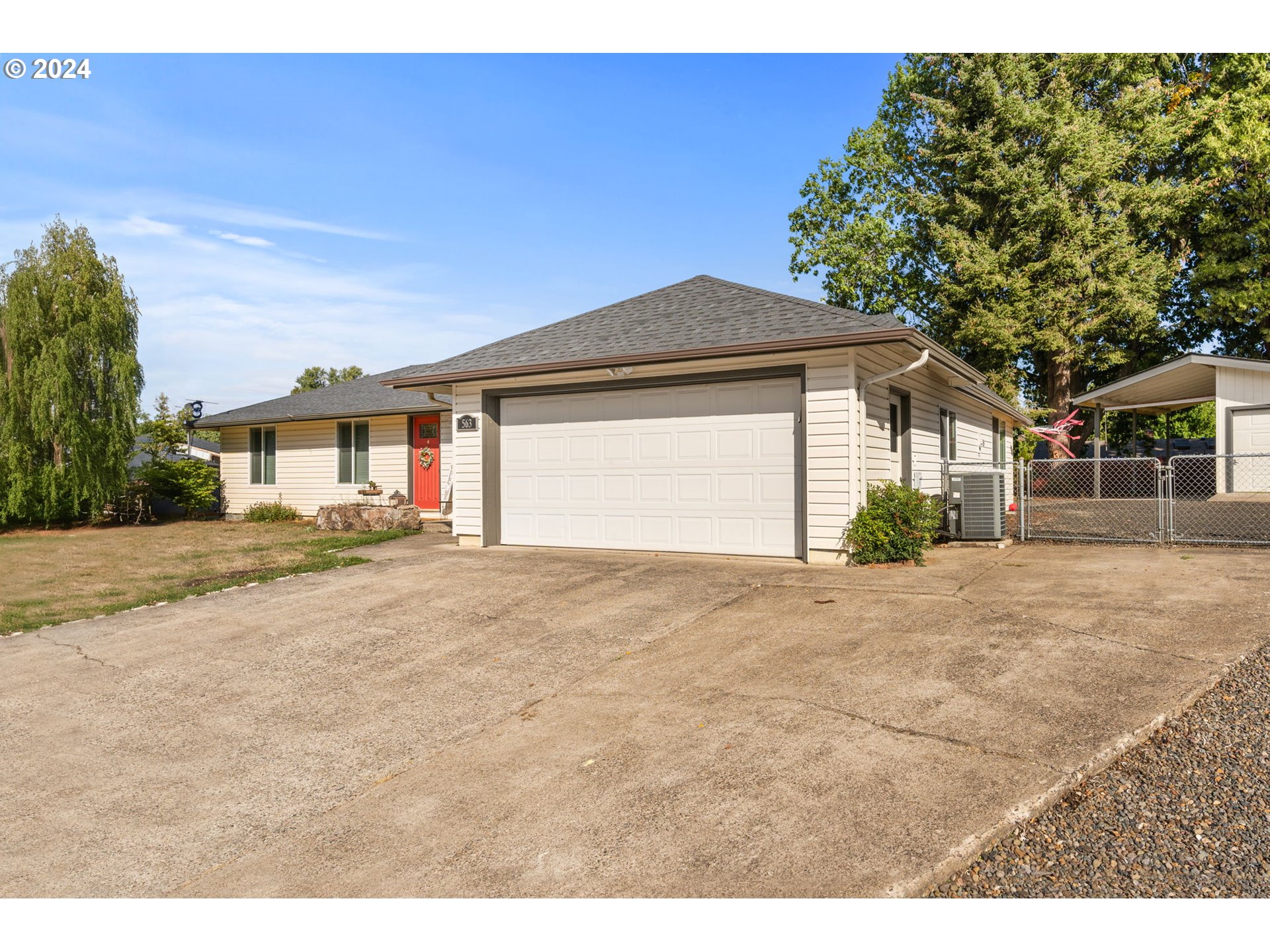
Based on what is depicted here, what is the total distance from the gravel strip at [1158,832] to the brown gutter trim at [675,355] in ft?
17.5

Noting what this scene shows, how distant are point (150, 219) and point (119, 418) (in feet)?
27.1

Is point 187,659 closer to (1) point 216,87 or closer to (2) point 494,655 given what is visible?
(2) point 494,655

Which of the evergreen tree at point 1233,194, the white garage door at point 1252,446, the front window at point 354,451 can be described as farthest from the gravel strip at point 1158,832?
the evergreen tree at point 1233,194

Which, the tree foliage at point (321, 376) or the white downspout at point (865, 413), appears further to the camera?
the tree foliage at point (321, 376)

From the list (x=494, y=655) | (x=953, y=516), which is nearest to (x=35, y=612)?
(x=494, y=655)

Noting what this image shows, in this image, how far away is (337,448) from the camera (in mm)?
18297

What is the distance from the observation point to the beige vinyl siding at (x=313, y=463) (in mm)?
17328

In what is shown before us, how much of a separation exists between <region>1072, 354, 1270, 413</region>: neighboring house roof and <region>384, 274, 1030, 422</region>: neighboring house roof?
774cm

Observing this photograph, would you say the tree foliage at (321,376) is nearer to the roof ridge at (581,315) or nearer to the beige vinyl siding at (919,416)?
the roof ridge at (581,315)

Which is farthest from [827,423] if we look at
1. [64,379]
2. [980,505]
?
[64,379]

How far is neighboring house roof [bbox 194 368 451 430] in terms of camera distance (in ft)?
55.7

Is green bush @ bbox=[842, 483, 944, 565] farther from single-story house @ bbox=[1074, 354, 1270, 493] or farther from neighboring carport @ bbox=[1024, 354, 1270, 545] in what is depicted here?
single-story house @ bbox=[1074, 354, 1270, 493]

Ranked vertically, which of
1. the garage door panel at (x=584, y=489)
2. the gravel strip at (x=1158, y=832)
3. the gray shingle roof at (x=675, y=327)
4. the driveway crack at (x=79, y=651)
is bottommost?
the driveway crack at (x=79, y=651)

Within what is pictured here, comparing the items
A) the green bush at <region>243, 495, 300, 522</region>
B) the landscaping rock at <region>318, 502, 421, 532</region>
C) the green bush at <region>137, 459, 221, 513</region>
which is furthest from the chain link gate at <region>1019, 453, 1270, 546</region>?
the green bush at <region>137, 459, 221, 513</region>
